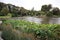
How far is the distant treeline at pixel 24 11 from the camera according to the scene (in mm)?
9589

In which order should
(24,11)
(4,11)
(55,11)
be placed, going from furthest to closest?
(4,11)
(24,11)
(55,11)

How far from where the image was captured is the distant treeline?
959cm

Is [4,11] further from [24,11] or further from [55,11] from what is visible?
[55,11]

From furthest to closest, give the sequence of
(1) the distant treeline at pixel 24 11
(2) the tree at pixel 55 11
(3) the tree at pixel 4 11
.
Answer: (3) the tree at pixel 4 11 → (1) the distant treeline at pixel 24 11 → (2) the tree at pixel 55 11

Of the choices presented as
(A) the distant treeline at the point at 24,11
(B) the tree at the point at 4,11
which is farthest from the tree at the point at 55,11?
(B) the tree at the point at 4,11

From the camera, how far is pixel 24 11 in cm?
1039

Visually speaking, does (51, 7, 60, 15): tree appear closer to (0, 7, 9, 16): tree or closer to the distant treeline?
the distant treeline

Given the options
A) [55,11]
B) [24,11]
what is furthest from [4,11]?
[55,11]

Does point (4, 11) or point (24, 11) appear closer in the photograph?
point (24, 11)

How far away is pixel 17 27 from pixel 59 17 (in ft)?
9.76

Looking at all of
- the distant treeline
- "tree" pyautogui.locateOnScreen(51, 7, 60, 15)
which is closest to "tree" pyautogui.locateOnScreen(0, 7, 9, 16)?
the distant treeline

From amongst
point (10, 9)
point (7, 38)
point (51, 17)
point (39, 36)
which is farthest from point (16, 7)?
point (39, 36)

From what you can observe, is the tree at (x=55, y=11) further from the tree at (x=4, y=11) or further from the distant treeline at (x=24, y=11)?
the tree at (x=4, y=11)

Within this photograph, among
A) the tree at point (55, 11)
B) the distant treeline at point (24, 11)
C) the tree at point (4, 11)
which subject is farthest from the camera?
the tree at point (4, 11)
